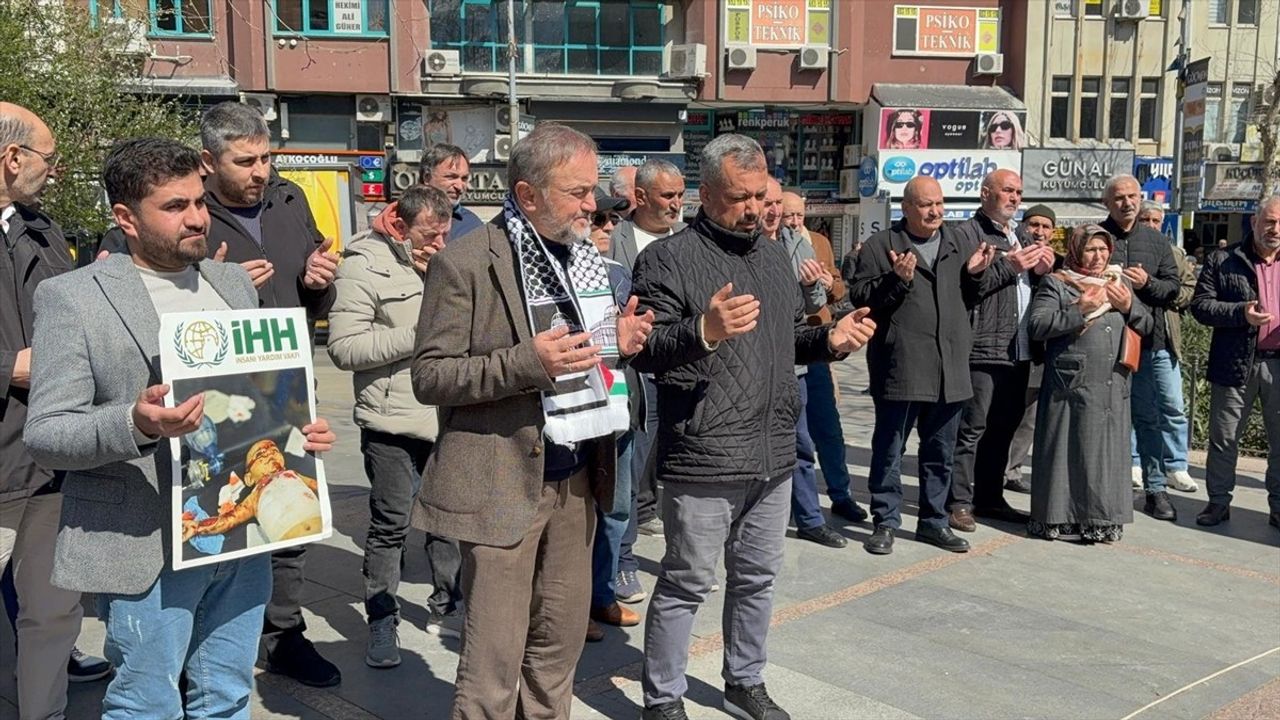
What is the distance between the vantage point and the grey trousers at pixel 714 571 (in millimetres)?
3918

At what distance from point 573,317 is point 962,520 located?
168 inches

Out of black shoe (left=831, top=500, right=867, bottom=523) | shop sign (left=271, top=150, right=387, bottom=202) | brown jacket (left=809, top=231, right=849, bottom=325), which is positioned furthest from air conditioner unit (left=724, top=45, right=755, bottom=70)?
black shoe (left=831, top=500, right=867, bottom=523)

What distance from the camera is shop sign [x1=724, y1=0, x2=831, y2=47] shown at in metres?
28.4

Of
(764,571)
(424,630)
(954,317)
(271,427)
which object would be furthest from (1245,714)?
(271,427)

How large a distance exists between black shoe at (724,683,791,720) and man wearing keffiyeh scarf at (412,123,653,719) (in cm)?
111

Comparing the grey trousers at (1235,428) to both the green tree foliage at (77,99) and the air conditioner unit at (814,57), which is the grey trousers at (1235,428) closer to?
the green tree foliage at (77,99)

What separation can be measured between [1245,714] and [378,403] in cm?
353

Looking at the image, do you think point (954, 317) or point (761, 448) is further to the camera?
point (954, 317)

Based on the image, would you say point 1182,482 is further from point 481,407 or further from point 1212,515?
point 481,407

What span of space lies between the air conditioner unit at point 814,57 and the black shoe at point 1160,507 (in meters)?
22.8

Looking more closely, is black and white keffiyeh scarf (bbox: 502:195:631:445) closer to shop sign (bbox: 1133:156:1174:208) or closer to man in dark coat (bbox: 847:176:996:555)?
man in dark coat (bbox: 847:176:996:555)

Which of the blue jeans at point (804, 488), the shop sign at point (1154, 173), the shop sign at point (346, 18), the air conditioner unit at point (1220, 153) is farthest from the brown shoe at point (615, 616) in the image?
the air conditioner unit at point (1220, 153)

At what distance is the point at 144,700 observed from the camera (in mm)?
2762

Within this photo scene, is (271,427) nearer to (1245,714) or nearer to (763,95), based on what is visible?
(1245,714)
